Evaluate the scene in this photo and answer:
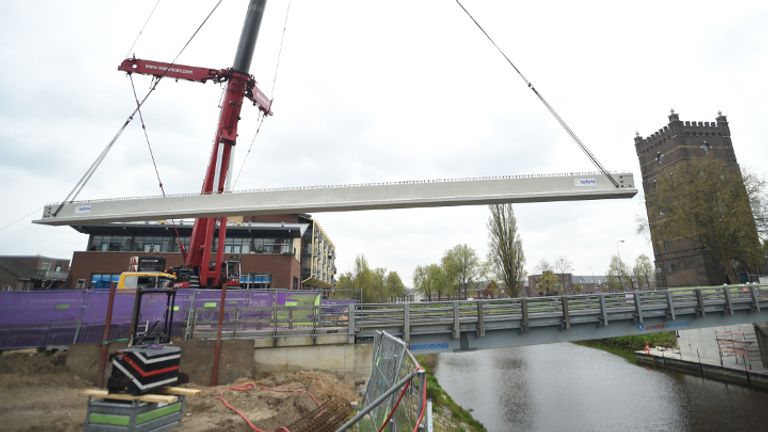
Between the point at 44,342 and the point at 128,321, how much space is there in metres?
2.23

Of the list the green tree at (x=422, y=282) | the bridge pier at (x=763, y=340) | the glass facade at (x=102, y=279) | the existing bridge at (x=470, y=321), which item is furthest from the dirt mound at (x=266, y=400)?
the green tree at (x=422, y=282)

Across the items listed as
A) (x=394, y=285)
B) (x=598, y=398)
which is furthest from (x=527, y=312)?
(x=394, y=285)

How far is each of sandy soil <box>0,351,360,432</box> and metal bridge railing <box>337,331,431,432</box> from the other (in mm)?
1981

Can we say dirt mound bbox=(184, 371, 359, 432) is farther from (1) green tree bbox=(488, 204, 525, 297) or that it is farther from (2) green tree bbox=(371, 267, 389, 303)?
(2) green tree bbox=(371, 267, 389, 303)

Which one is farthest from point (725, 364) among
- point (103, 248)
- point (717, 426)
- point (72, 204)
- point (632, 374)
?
point (103, 248)

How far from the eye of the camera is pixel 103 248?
37.6 metres

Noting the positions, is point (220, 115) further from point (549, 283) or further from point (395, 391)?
point (549, 283)

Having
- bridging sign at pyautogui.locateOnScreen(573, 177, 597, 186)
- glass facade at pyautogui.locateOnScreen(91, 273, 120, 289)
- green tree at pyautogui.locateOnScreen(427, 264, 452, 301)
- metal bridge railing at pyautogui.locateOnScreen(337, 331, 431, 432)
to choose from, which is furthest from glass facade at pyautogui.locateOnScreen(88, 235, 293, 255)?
bridging sign at pyautogui.locateOnScreen(573, 177, 597, 186)

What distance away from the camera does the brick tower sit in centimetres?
4519

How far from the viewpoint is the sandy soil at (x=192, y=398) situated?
799 centimetres

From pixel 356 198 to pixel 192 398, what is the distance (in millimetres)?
6712

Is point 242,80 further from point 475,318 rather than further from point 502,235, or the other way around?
point 502,235

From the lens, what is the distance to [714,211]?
101ft

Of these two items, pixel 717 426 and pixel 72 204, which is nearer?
pixel 72 204
